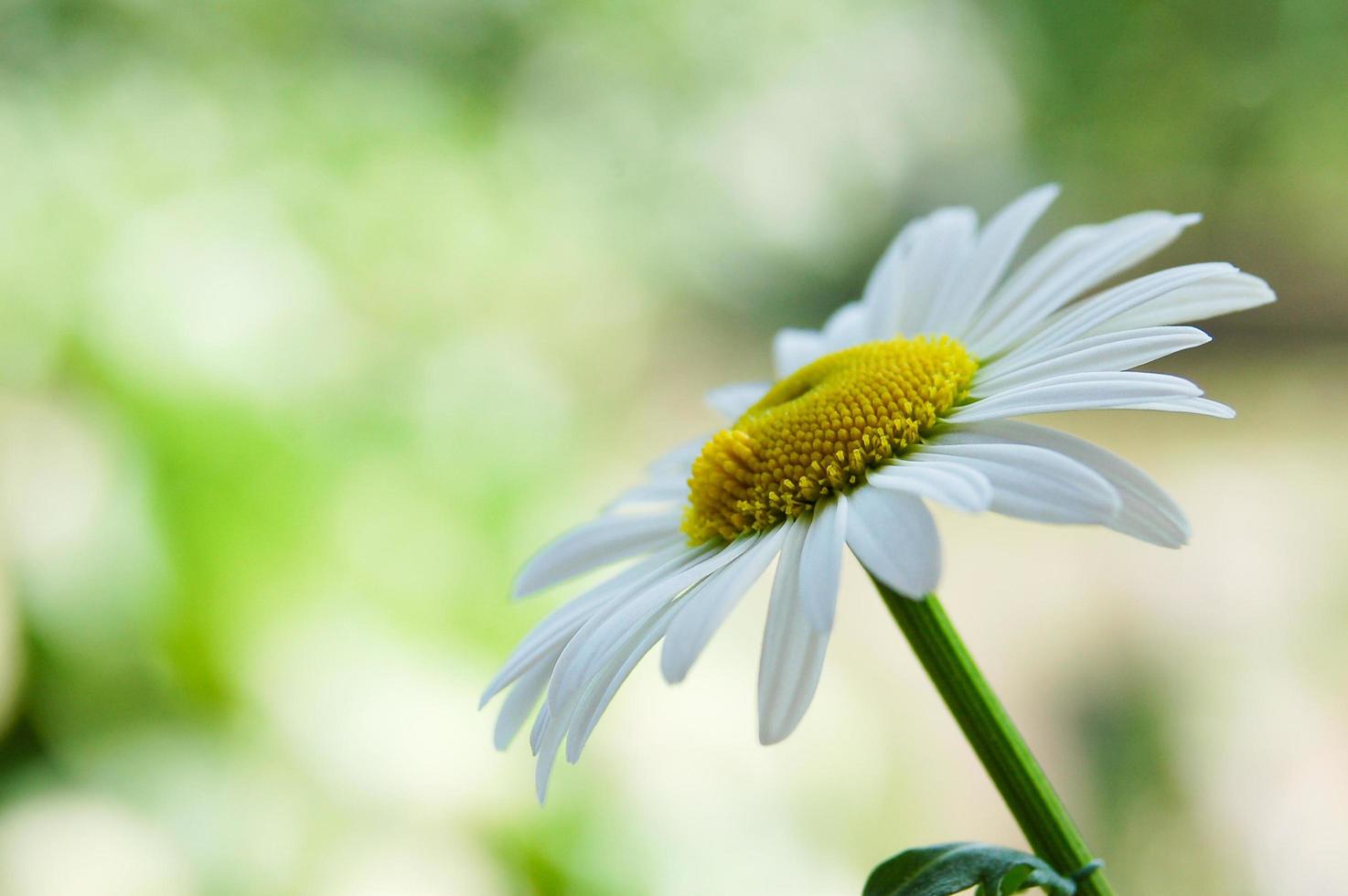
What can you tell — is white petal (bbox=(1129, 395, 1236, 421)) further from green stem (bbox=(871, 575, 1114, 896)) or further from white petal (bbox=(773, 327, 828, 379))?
white petal (bbox=(773, 327, 828, 379))

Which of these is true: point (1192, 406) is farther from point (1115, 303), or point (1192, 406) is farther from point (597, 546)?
point (597, 546)

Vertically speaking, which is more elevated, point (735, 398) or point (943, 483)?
point (735, 398)

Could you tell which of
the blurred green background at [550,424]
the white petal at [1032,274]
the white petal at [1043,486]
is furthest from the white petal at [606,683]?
the blurred green background at [550,424]

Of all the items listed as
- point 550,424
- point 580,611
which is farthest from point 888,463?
point 550,424

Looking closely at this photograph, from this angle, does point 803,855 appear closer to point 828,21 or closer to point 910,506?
point 910,506

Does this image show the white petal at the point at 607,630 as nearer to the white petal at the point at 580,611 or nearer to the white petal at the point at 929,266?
the white petal at the point at 580,611

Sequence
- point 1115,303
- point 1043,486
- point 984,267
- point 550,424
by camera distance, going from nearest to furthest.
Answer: point 1043,486, point 1115,303, point 984,267, point 550,424

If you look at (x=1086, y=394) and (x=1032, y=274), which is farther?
(x=1032, y=274)
